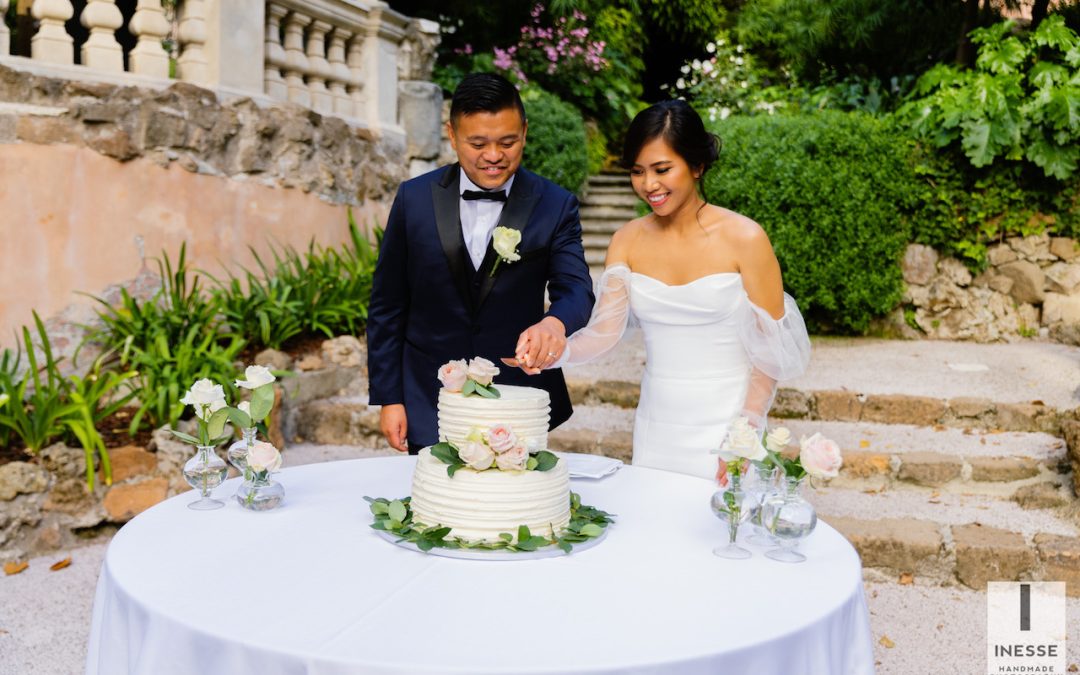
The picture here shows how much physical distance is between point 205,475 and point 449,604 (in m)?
0.93

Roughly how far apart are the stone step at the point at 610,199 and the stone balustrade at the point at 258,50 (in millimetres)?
3525

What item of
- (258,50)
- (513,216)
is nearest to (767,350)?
(513,216)

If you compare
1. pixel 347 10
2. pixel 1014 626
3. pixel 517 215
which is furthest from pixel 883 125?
pixel 517 215

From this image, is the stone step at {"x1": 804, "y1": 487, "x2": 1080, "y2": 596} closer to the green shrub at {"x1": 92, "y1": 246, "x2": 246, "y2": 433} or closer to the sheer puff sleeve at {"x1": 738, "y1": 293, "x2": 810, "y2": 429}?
the sheer puff sleeve at {"x1": 738, "y1": 293, "x2": 810, "y2": 429}

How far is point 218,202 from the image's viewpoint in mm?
6027

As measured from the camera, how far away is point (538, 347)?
2.33 metres

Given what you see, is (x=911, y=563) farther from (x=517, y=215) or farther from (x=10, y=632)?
(x=10, y=632)

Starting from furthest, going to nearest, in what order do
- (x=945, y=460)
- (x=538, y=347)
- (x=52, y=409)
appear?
(x=945, y=460) < (x=52, y=409) < (x=538, y=347)

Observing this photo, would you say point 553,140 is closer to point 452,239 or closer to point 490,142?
point 452,239

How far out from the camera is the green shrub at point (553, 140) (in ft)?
32.5

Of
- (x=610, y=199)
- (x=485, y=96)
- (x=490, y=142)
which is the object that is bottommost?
(x=490, y=142)

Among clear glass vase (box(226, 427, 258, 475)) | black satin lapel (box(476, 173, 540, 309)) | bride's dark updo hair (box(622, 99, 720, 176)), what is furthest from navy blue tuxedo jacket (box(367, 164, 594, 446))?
clear glass vase (box(226, 427, 258, 475))

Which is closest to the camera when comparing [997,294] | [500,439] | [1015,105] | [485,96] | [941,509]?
[500,439]

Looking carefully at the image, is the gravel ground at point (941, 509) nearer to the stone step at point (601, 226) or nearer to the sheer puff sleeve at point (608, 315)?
the sheer puff sleeve at point (608, 315)
